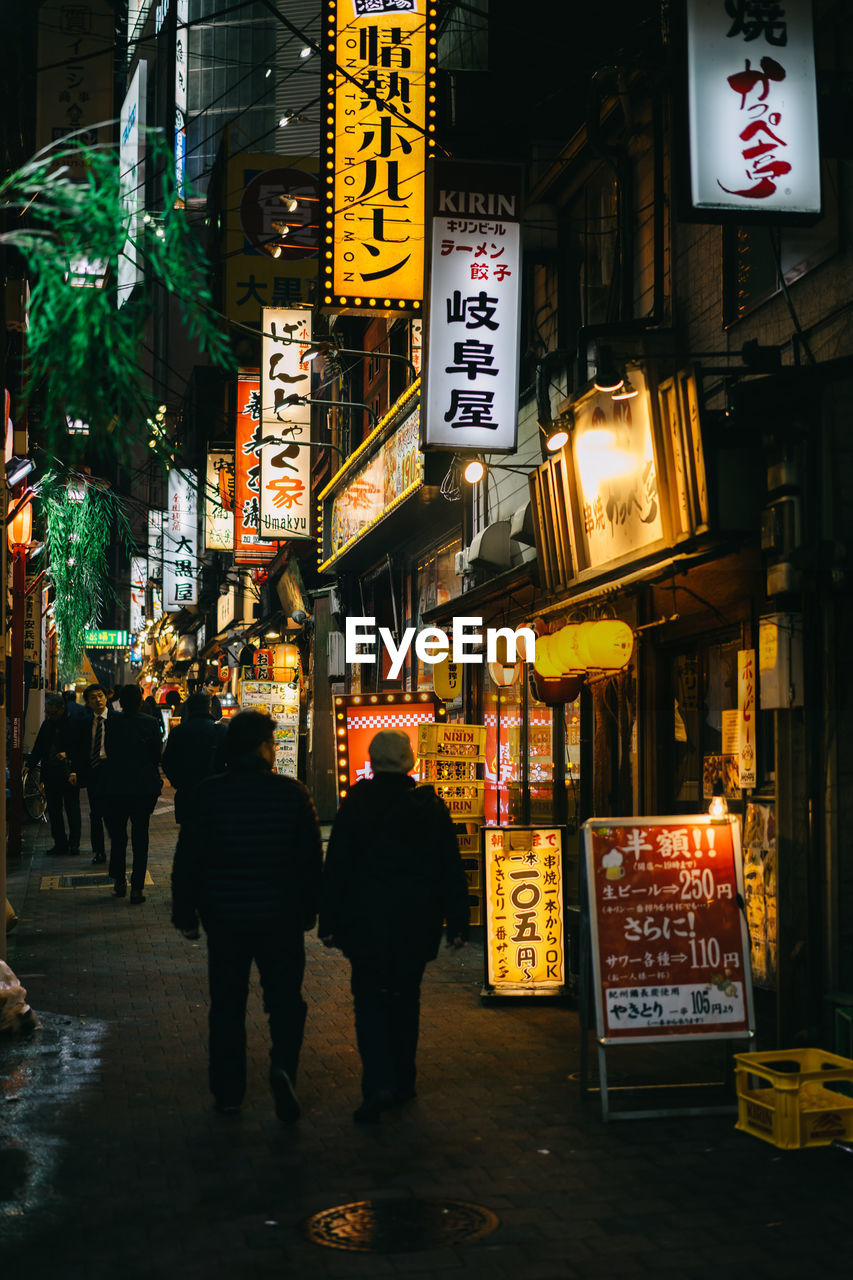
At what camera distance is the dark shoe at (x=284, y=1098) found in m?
6.90

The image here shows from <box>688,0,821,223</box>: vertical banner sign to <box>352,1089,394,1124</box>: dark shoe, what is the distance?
520cm

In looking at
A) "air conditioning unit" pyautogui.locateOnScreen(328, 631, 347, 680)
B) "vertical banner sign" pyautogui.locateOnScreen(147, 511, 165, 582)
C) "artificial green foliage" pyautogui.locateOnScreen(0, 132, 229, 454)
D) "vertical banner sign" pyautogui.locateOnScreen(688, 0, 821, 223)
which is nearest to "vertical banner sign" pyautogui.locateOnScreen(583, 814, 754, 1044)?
"vertical banner sign" pyautogui.locateOnScreen(688, 0, 821, 223)

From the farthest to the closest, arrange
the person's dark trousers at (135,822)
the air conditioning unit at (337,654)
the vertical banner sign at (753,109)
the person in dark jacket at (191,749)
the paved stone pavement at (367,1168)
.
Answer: the air conditioning unit at (337,654)
the person's dark trousers at (135,822)
the person in dark jacket at (191,749)
the vertical banner sign at (753,109)
the paved stone pavement at (367,1168)

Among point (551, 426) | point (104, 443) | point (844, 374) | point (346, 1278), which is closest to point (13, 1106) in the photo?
point (346, 1278)

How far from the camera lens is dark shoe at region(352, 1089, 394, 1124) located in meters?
6.90

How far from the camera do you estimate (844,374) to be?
26.3 ft

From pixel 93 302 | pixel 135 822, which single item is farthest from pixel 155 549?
pixel 93 302

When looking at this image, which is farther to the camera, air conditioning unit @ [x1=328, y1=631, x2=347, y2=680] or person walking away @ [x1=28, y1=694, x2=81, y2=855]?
air conditioning unit @ [x1=328, y1=631, x2=347, y2=680]

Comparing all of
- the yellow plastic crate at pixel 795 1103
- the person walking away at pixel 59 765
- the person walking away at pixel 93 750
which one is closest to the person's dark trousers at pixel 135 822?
the person walking away at pixel 93 750

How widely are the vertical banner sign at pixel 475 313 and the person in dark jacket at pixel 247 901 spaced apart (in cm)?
644

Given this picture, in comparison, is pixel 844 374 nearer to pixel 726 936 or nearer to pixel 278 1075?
pixel 726 936

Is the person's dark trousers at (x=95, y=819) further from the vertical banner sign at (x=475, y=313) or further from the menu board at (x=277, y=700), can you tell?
the vertical banner sign at (x=475, y=313)

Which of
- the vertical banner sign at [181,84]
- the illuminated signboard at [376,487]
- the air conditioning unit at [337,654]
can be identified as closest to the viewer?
the illuminated signboard at [376,487]

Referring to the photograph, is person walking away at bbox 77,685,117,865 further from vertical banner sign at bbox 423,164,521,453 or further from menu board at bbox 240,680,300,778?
vertical banner sign at bbox 423,164,521,453
